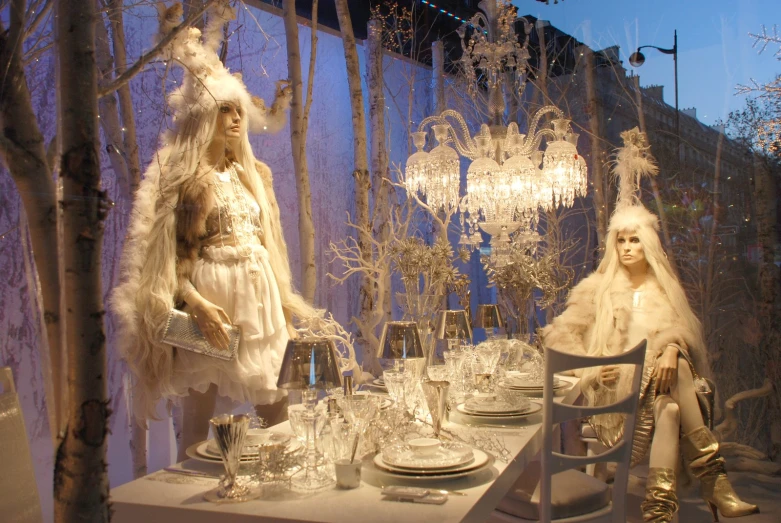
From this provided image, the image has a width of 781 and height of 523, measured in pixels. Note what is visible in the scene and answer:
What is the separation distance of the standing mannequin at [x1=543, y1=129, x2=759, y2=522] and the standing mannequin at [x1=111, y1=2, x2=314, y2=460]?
1610 mm

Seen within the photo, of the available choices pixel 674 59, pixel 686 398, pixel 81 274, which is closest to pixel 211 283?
pixel 81 274

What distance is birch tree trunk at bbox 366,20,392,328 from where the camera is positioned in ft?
20.1

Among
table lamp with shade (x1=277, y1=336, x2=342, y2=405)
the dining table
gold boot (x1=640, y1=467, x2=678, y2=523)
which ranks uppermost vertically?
table lamp with shade (x1=277, y1=336, x2=342, y2=405)

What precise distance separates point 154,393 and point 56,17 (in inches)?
58.5

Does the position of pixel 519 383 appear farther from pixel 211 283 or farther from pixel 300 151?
pixel 300 151

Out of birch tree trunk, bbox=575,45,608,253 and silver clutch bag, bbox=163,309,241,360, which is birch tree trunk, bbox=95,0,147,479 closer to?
silver clutch bag, bbox=163,309,241,360

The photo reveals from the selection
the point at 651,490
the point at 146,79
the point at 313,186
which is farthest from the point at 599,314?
the point at 313,186

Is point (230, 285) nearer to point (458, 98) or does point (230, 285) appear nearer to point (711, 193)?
point (711, 193)

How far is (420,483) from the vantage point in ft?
4.67

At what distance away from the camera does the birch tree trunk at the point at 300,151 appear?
479 centimetres

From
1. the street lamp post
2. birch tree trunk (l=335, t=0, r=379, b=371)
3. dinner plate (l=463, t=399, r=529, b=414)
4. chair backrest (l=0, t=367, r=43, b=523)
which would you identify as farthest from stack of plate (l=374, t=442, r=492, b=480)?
the street lamp post

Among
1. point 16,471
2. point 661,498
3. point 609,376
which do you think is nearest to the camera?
point 16,471

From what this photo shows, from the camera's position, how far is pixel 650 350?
316cm

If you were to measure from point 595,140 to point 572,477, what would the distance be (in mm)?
4337
